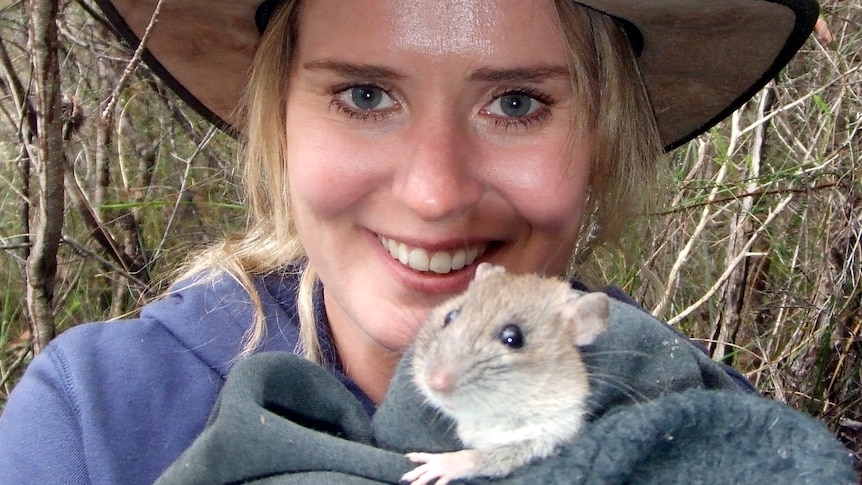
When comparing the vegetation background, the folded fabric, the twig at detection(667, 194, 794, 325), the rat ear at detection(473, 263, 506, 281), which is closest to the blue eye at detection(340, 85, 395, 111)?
the rat ear at detection(473, 263, 506, 281)

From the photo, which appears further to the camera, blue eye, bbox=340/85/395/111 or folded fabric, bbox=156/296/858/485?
blue eye, bbox=340/85/395/111

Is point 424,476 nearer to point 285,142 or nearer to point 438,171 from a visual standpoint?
point 438,171

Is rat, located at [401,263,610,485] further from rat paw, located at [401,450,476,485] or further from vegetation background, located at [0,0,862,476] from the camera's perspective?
vegetation background, located at [0,0,862,476]

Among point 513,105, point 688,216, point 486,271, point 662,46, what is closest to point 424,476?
point 486,271

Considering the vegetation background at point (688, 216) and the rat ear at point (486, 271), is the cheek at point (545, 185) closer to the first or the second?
the rat ear at point (486, 271)

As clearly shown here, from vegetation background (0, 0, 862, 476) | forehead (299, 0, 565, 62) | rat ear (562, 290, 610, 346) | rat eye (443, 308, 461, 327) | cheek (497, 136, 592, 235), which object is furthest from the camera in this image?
vegetation background (0, 0, 862, 476)

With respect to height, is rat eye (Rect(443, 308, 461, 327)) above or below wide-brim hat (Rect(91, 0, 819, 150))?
below

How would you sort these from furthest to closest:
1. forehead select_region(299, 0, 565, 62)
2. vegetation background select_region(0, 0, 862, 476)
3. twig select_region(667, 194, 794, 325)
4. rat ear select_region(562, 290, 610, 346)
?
twig select_region(667, 194, 794, 325) → vegetation background select_region(0, 0, 862, 476) → forehead select_region(299, 0, 565, 62) → rat ear select_region(562, 290, 610, 346)

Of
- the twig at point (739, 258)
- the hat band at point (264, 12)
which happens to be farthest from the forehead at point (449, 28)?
the twig at point (739, 258)
